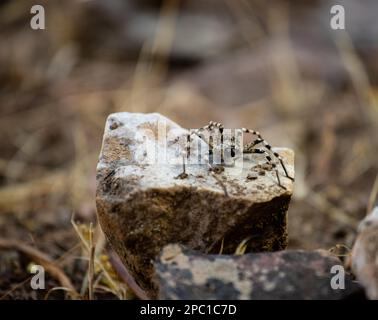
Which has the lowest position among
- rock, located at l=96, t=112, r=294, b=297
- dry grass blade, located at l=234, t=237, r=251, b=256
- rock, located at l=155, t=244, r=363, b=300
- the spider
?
rock, located at l=155, t=244, r=363, b=300

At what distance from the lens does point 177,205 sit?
1.77 meters

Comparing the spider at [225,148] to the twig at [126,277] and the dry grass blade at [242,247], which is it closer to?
the dry grass blade at [242,247]

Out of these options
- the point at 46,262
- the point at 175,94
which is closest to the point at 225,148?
the point at 46,262

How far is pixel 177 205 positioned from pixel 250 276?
27cm

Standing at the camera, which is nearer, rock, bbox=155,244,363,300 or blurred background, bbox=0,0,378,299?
rock, bbox=155,244,363,300

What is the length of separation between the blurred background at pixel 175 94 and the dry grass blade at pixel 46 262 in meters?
0.02

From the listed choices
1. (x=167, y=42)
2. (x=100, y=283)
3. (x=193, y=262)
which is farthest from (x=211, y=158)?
(x=167, y=42)

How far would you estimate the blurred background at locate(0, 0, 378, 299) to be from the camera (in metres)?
3.43

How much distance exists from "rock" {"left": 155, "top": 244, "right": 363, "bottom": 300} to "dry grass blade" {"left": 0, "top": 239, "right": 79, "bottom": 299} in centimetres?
70

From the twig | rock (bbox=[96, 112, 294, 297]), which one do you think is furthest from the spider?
the twig

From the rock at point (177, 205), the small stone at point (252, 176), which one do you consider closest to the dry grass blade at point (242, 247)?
the rock at point (177, 205)

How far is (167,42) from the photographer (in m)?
6.30

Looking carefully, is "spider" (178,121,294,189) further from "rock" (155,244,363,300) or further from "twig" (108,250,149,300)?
"twig" (108,250,149,300)

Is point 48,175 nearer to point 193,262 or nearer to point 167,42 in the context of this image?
point 167,42
